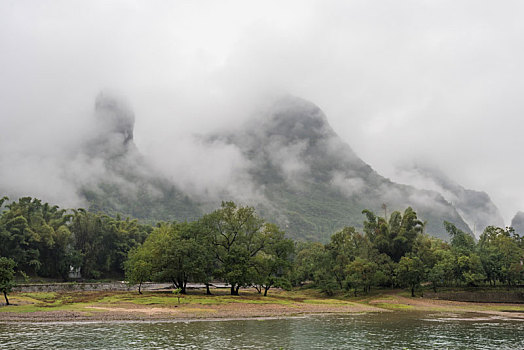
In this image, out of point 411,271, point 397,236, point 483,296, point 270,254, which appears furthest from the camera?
point 397,236

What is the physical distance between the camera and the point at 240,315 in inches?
1921

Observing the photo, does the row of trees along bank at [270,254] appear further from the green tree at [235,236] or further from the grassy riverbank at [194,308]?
the grassy riverbank at [194,308]

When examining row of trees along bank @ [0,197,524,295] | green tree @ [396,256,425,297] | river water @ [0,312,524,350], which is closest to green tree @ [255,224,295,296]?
row of trees along bank @ [0,197,524,295]

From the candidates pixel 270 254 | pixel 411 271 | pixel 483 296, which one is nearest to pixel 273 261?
pixel 270 254

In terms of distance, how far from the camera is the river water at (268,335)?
93.8ft

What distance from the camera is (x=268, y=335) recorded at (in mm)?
33375

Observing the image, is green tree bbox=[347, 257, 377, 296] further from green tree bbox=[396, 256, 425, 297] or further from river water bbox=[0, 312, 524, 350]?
river water bbox=[0, 312, 524, 350]

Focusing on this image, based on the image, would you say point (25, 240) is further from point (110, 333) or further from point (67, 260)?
point (110, 333)

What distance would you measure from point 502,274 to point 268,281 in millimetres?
48490

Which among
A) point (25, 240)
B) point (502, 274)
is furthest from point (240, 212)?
point (25, 240)

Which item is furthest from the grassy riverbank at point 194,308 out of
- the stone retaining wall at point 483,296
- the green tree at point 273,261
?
the green tree at point 273,261

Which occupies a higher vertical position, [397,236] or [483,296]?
[397,236]

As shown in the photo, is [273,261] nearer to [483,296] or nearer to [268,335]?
[483,296]

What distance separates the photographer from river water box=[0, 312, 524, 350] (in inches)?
1126
